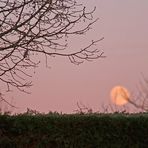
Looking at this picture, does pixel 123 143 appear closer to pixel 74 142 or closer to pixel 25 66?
pixel 74 142

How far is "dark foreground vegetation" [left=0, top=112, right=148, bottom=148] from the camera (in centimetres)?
1087

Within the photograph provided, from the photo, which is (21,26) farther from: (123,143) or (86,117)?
(123,143)

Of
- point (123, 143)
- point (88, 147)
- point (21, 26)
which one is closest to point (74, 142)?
point (88, 147)

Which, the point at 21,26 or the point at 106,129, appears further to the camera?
the point at 106,129

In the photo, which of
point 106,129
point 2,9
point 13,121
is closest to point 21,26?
point 2,9

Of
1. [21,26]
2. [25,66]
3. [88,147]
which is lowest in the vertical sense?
[88,147]

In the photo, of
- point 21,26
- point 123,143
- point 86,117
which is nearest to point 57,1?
point 21,26

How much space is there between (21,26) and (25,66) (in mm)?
757

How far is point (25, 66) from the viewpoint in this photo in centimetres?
1096

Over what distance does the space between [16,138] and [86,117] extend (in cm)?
147

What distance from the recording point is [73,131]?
442 inches

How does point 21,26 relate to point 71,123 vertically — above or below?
above

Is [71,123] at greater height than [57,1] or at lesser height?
lesser

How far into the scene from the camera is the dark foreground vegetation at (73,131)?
10.9m
